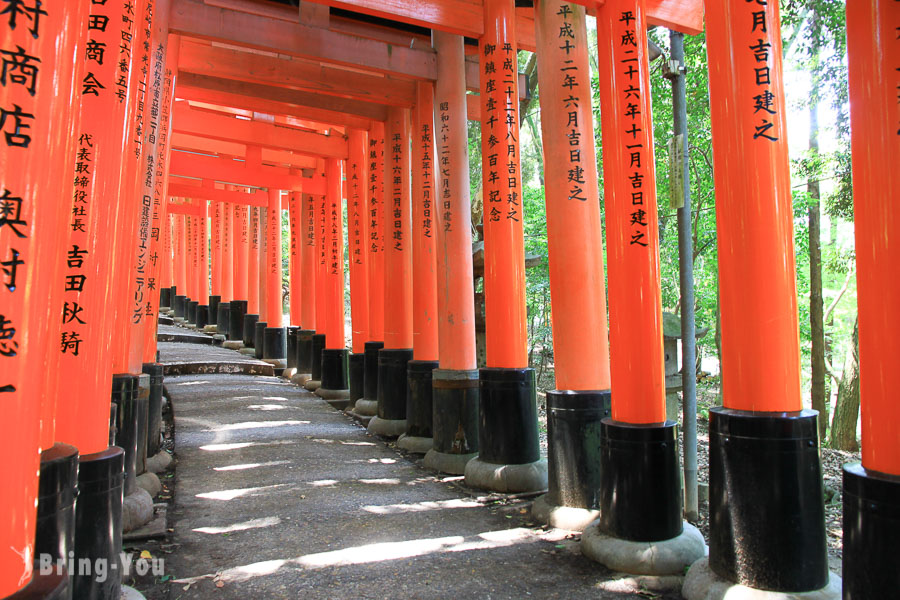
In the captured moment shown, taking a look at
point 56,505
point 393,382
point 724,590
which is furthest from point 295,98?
point 724,590

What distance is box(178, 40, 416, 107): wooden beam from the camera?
6949 millimetres

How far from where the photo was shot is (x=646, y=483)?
138 inches

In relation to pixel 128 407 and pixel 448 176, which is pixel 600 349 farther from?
pixel 128 407

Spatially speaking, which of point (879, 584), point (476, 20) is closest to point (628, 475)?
point (879, 584)

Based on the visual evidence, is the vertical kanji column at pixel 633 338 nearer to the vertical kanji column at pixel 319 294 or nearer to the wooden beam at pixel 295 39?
the wooden beam at pixel 295 39

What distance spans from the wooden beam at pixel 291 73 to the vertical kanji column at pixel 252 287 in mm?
7760

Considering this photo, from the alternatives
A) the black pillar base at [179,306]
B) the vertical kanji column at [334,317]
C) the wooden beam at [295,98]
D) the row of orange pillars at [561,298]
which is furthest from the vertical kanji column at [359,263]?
the black pillar base at [179,306]

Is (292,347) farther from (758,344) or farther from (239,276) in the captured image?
(758,344)

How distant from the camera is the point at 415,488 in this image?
538 cm

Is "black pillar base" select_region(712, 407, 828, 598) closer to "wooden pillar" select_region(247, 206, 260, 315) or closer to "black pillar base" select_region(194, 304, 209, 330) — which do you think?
"wooden pillar" select_region(247, 206, 260, 315)

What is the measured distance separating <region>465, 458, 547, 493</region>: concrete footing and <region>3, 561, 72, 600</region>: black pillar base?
12.0ft

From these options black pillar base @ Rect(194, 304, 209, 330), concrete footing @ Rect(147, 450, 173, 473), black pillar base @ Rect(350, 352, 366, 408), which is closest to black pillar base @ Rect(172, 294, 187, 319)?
black pillar base @ Rect(194, 304, 209, 330)

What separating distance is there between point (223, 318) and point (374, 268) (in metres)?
10.5

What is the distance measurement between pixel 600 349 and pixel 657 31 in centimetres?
657
